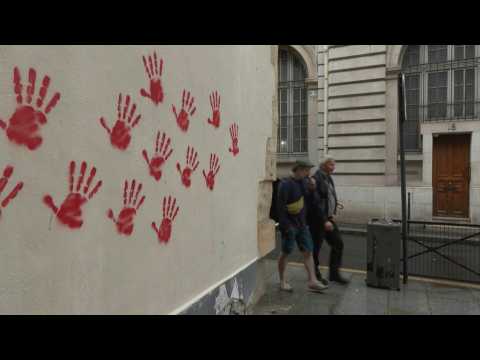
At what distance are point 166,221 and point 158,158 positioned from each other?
1.46 ft

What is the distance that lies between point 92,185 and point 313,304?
3.28 meters

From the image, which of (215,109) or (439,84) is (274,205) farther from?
(439,84)

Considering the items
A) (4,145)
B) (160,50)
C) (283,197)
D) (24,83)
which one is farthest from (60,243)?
(283,197)

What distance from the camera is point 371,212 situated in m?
11.1

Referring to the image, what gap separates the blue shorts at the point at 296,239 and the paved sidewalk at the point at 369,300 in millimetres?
613

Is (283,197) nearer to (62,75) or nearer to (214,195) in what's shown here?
(214,195)

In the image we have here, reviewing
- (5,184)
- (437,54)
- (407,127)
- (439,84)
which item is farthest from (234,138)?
(437,54)

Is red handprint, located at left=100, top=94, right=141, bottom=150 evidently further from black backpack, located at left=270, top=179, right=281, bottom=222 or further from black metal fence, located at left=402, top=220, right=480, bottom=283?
black metal fence, located at left=402, top=220, right=480, bottom=283

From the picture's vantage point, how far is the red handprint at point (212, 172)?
3049 mm

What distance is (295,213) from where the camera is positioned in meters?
4.49

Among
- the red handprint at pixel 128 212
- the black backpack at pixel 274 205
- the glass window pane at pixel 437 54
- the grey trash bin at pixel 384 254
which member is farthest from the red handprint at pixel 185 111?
the glass window pane at pixel 437 54

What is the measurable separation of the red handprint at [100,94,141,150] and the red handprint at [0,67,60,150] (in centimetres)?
38

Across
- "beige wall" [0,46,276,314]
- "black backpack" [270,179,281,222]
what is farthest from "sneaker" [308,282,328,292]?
"beige wall" [0,46,276,314]

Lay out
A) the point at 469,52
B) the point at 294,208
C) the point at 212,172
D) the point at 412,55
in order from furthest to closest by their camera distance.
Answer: the point at 412,55, the point at 469,52, the point at 294,208, the point at 212,172
